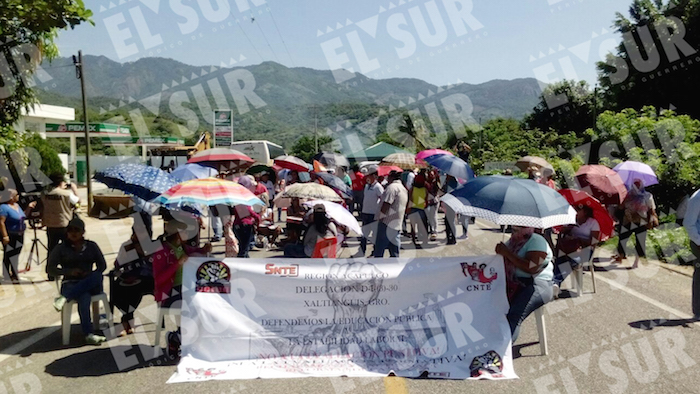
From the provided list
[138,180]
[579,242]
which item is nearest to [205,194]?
[138,180]

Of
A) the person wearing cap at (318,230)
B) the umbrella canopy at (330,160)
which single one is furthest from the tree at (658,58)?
the person wearing cap at (318,230)

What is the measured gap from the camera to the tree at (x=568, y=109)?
58062 millimetres

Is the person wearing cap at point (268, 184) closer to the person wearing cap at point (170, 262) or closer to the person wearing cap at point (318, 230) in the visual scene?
the person wearing cap at point (318, 230)

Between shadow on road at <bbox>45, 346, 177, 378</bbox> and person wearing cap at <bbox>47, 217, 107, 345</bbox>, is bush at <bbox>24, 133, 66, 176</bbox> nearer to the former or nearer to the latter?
person wearing cap at <bbox>47, 217, 107, 345</bbox>

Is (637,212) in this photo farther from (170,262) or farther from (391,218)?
(170,262)

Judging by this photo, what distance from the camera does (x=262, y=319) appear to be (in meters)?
6.09

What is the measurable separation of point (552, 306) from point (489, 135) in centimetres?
6294

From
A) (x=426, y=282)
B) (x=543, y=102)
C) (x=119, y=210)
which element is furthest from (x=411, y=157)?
(x=543, y=102)

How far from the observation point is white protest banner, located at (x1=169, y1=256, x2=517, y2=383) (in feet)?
19.0

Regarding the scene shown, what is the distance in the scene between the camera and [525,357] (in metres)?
6.30

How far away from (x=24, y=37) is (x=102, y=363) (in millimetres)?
5854

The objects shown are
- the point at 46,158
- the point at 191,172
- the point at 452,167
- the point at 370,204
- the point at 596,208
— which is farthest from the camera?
the point at 46,158

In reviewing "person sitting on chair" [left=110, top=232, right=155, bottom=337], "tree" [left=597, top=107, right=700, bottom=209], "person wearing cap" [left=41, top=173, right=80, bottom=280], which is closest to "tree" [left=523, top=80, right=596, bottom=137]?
"tree" [left=597, top=107, right=700, bottom=209]

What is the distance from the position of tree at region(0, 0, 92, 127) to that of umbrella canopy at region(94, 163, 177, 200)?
61.3 inches
